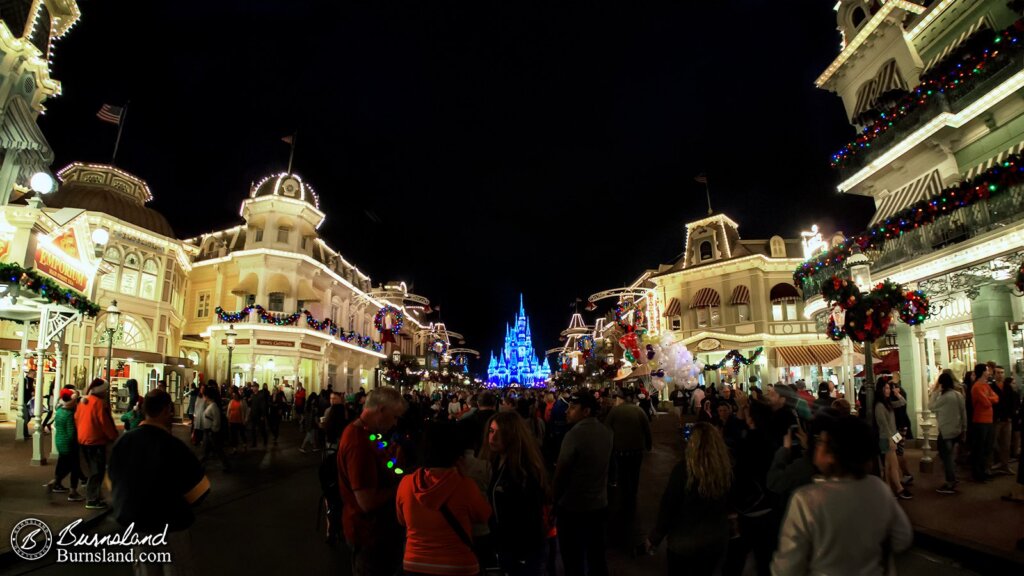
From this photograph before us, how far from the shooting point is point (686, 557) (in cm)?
396

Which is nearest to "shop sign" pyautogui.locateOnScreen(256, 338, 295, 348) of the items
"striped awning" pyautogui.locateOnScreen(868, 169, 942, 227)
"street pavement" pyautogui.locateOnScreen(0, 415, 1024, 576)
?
"street pavement" pyautogui.locateOnScreen(0, 415, 1024, 576)

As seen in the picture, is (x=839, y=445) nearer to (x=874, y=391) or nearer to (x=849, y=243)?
(x=874, y=391)

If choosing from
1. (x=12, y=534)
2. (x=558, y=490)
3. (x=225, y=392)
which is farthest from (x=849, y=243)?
(x=225, y=392)

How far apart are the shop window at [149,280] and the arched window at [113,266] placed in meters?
1.43

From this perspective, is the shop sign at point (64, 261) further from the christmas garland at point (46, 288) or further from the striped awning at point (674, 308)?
the striped awning at point (674, 308)

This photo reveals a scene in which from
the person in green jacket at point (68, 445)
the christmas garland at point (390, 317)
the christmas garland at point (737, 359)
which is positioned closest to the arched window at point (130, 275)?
the christmas garland at point (390, 317)

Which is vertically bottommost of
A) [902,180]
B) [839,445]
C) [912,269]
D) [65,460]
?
[65,460]

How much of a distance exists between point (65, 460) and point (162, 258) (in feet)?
77.4

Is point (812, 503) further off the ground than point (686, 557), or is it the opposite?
point (812, 503)

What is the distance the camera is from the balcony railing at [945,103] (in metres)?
12.0

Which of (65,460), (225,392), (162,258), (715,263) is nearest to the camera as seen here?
(65,460)

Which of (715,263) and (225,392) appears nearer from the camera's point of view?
(225,392)

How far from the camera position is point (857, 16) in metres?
18.7

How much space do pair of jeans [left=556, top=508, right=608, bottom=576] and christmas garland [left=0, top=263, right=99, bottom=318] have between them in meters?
12.5
